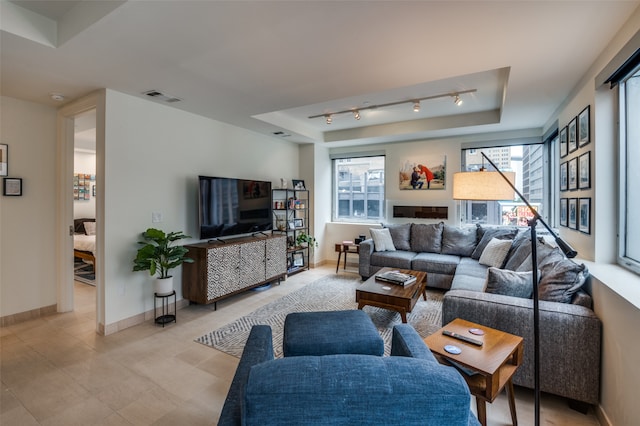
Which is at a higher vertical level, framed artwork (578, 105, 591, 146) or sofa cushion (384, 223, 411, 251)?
framed artwork (578, 105, 591, 146)

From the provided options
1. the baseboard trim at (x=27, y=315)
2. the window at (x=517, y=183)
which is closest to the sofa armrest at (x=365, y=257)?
the window at (x=517, y=183)

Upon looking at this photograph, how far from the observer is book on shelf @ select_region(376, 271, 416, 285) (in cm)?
329

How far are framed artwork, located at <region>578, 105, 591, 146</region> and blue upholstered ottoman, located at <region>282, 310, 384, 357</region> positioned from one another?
243 centimetres

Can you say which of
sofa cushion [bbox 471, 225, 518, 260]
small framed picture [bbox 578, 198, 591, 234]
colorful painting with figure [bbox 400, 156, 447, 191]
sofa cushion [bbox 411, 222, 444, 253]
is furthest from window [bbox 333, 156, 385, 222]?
small framed picture [bbox 578, 198, 591, 234]

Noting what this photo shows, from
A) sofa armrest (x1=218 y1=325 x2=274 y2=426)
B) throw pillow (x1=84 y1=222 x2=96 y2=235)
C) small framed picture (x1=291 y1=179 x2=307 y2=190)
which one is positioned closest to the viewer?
sofa armrest (x1=218 y1=325 x2=274 y2=426)

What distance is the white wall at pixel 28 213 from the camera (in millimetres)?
3172

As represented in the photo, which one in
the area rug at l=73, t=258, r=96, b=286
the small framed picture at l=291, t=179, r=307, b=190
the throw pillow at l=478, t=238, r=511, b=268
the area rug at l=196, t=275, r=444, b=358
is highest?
the small framed picture at l=291, t=179, r=307, b=190

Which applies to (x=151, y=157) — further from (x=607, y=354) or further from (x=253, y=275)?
(x=607, y=354)

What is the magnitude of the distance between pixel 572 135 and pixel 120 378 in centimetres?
453

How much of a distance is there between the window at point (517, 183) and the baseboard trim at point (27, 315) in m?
6.05

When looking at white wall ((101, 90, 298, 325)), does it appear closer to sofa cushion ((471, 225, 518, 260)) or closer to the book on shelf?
the book on shelf

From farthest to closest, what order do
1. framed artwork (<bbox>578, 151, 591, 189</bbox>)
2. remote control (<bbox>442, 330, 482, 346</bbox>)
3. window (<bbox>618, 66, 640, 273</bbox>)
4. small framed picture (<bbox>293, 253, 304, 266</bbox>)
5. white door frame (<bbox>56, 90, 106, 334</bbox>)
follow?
small framed picture (<bbox>293, 253, 304, 266</bbox>) < white door frame (<bbox>56, 90, 106, 334</bbox>) < framed artwork (<bbox>578, 151, 591, 189</bbox>) < window (<bbox>618, 66, 640, 273</bbox>) < remote control (<bbox>442, 330, 482, 346</bbox>)

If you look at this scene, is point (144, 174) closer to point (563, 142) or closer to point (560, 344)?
point (560, 344)

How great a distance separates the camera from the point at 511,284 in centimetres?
227
